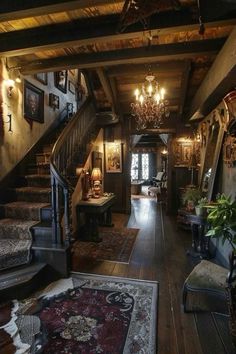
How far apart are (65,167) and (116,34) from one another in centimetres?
213

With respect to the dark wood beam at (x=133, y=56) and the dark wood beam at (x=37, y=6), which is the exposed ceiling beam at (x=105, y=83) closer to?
the dark wood beam at (x=133, y=56)

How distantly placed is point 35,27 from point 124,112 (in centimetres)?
373

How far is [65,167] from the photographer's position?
3736 millimetres

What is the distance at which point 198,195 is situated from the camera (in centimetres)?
412

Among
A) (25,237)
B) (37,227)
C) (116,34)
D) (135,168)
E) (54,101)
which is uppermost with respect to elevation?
(54,101)

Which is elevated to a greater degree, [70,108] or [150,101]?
[70,108]

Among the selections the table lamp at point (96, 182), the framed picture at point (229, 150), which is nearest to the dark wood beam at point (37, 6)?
the framed picture at point (229, 150)

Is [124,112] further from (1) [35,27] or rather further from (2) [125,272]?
(2) [125,272]

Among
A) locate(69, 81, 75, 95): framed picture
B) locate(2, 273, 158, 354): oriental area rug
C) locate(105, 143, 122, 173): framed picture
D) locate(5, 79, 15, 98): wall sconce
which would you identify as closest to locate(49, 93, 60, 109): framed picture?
locate(69, 81, 75, 95): framed picture

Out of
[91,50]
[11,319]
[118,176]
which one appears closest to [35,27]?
[91,50]

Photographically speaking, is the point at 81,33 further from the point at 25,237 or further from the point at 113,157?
the point at 113,157

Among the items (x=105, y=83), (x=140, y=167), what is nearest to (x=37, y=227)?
(x=105, y=83)

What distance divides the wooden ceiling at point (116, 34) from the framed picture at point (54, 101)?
1.64m

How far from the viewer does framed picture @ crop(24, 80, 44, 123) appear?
4.18 metres
